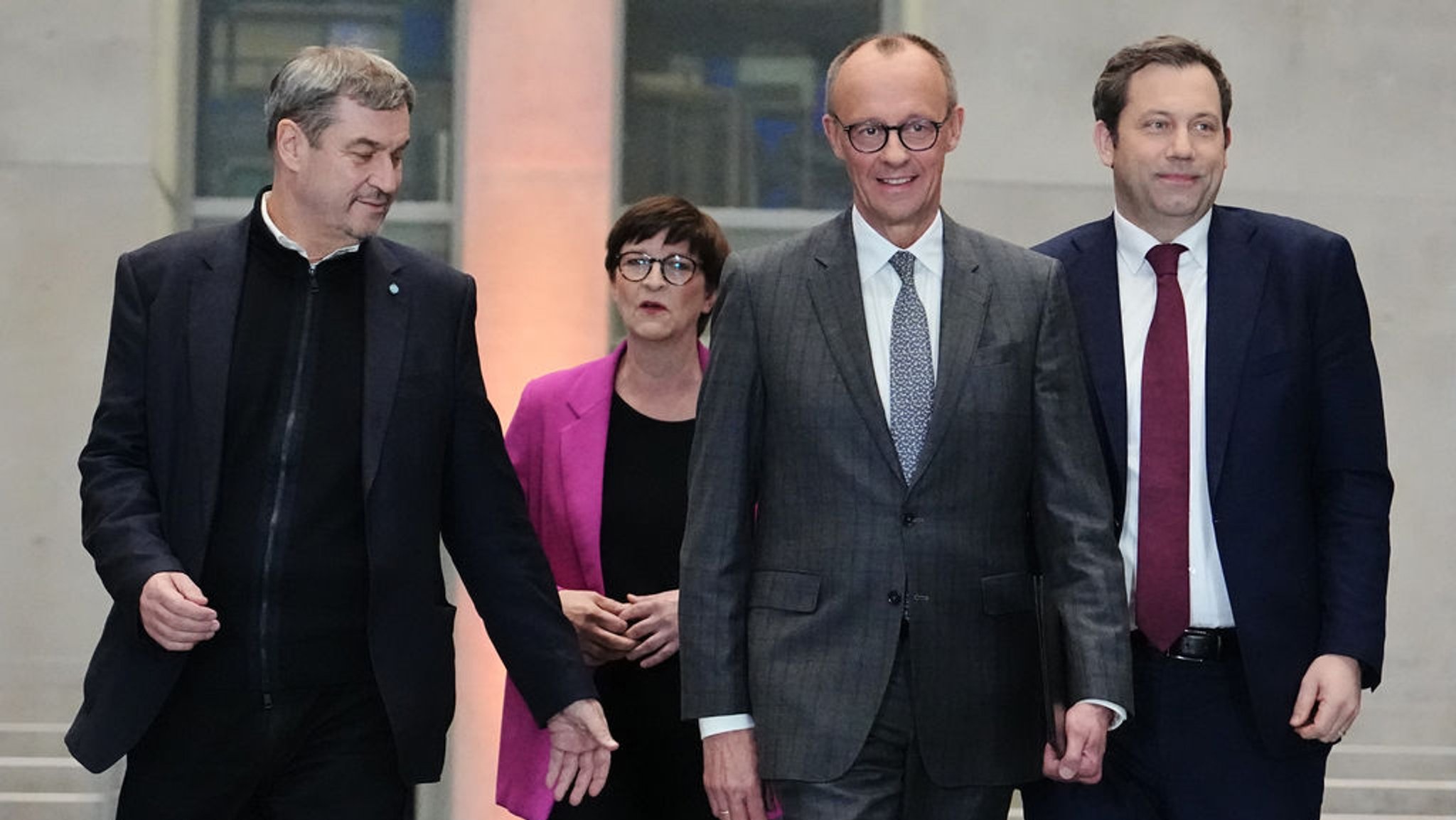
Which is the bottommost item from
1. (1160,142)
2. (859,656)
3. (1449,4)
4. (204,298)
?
(859,656)

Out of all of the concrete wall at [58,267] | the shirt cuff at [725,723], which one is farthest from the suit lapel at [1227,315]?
the concrete wall at [58,267]

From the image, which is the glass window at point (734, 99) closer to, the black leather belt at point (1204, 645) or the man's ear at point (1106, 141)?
the man's ear at point (1106, 141)

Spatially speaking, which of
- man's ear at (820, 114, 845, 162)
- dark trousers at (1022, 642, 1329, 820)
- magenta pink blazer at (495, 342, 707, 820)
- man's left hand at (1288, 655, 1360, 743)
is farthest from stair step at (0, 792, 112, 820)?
man's left hand at (1288, 655, 1360, 743)

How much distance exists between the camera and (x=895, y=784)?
3482mm

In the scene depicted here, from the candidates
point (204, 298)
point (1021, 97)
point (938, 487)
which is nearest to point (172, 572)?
point (204, 298)

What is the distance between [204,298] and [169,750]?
0.77 metres

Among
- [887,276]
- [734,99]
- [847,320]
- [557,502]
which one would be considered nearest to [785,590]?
[847,320]

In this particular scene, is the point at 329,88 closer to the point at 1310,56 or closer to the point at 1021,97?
the point at 1021,97

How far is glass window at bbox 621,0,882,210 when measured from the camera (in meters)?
6.82

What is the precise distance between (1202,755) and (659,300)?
5.30 ft

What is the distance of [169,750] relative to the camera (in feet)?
11.6

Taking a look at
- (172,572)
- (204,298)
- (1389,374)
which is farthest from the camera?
(1389,374)

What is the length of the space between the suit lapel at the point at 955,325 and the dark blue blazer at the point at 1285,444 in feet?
1.04

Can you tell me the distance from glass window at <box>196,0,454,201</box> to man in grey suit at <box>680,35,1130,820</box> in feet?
10.9
